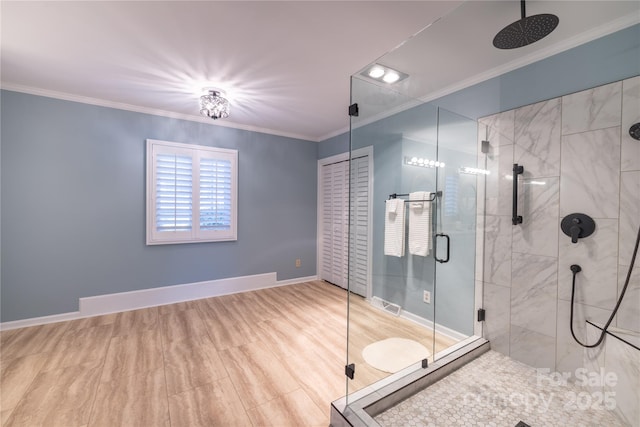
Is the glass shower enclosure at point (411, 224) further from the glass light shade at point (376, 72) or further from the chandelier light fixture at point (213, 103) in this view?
the chandelier light fixture at point (213, 103)

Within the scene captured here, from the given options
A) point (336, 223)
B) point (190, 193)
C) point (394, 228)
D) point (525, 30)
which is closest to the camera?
point (525, 30)

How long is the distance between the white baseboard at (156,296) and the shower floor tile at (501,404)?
2.71 meters

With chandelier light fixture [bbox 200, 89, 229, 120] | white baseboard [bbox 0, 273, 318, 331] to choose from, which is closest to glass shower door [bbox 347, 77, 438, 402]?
chandelier light fixture [bbox 200, 89, 229, 120]

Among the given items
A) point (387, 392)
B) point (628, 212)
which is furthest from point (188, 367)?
point (628, 212)

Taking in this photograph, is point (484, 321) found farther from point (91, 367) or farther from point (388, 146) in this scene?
point (91, 367)

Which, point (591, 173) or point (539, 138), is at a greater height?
point (539, 138)

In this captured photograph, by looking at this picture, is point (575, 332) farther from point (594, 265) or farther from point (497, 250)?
point (497, 250)

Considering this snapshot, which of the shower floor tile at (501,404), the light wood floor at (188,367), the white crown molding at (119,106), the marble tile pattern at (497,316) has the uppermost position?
the white crown molding at (119,106)

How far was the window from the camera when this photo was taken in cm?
316

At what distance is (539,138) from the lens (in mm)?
1849

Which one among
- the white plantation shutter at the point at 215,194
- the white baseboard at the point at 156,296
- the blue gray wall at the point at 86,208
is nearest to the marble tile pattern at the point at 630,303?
the white baseboard at the point at 156,296

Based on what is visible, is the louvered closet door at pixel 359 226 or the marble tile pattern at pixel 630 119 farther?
the louvered closet door at pixel 359 226

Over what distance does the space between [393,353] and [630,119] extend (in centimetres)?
211

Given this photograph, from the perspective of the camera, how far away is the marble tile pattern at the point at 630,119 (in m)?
1.45
